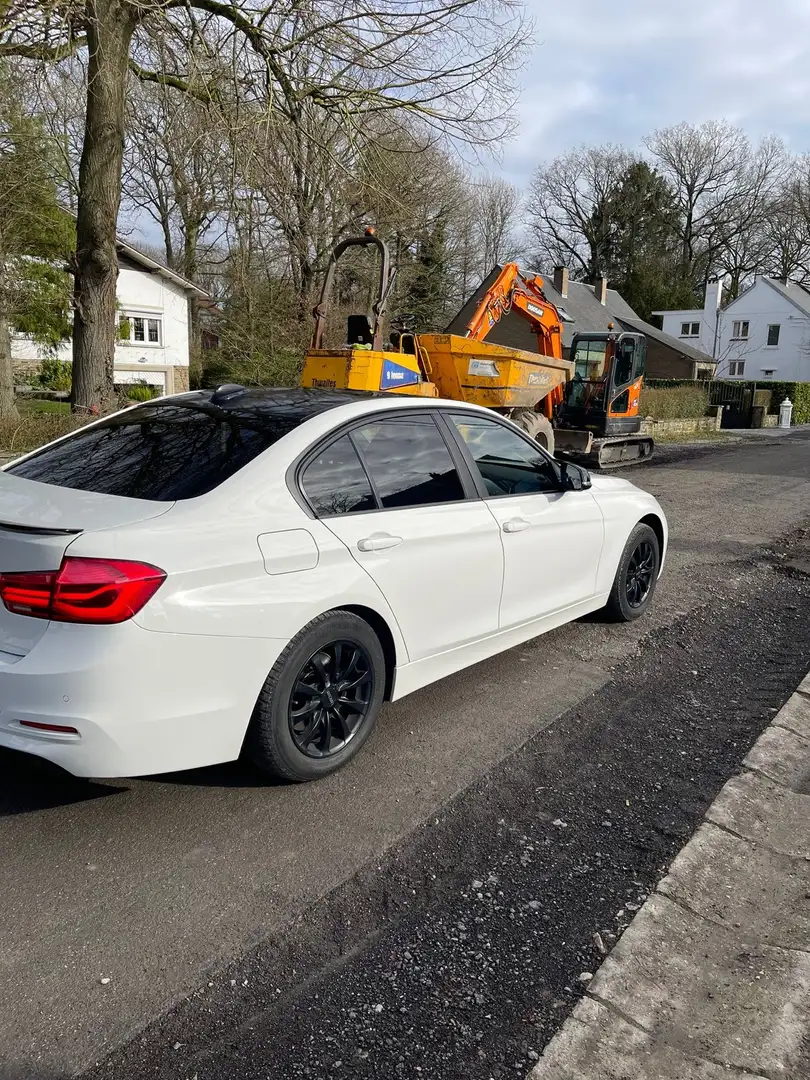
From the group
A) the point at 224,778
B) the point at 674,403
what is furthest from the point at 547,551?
the point at 674,403

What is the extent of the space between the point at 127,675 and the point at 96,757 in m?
0.30

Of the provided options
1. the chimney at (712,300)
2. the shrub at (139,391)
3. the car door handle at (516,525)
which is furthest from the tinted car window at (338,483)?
the chimney at (712,300)

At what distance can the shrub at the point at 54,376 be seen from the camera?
30.5 meters

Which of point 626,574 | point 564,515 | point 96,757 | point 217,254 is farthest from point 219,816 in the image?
point 217,254

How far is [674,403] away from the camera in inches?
1030

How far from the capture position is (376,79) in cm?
1104

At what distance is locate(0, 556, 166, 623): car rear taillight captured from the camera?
2.66 m

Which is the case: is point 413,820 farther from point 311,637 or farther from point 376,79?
point 376,79

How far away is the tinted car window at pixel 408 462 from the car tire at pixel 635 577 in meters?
1.76

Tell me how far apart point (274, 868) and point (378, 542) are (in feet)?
4.32

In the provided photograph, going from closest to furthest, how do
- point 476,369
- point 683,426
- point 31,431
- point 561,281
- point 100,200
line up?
1. point 100,200
2. point 31,431
3. point 476,369
4. point 683,426
5. point 561,281

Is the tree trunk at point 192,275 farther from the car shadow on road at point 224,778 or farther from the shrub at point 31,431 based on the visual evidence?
the car shadow on road at point 224,778

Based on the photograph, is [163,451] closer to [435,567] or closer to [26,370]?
[435,567]

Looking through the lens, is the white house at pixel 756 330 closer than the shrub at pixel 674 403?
No
